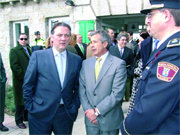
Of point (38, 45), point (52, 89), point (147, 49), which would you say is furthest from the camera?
point (38, 45)

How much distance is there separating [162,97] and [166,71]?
18 cm

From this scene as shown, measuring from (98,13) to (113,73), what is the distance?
238 inches

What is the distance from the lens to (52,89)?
2.21 meters

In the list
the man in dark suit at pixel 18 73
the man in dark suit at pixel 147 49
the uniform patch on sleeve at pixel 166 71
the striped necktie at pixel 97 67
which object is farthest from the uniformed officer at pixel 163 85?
the man in dark suit at pixel 18 73

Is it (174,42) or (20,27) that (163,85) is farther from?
(20,27)

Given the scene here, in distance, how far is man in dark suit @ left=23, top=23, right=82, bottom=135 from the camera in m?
2.22

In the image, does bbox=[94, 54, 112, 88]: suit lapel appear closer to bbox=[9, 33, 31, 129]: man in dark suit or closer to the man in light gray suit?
the man in light gray suit

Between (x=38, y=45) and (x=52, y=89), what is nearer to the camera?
(x=52, y=89)

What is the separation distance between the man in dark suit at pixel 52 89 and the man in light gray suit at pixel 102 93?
184mm

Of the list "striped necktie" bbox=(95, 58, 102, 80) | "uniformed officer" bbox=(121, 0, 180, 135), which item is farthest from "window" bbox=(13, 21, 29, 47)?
"uniformed officer" bbox=(121, 0, 180, 135)

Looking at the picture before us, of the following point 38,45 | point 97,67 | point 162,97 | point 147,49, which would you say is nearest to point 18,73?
point 97,67

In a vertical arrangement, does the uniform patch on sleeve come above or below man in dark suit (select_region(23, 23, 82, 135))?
above

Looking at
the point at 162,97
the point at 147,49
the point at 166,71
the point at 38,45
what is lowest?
the point at 162,97

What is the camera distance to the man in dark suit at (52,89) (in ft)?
7.27
